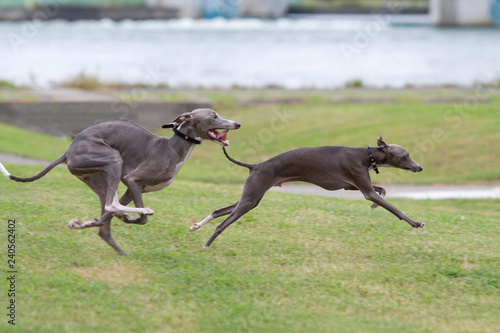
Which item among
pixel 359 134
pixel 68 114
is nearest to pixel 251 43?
pixel 68 114

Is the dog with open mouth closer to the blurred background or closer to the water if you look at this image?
the blurred background

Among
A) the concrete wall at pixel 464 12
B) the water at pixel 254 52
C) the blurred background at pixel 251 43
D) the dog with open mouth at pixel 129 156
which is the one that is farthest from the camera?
the concrete wall at pixel 464 12

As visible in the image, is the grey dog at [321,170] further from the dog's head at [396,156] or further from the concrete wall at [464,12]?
the concrete wall at [464,12]

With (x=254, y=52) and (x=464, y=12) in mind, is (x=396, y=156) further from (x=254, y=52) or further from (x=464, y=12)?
(x=464, y=12)

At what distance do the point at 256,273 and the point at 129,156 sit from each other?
190cm

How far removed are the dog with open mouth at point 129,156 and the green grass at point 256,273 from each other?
0.72 metres

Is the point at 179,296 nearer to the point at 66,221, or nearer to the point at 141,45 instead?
the point at 66,221

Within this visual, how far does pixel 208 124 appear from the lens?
830cm

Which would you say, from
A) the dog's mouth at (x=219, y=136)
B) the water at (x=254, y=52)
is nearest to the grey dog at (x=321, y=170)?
the dog's mouth at (x=219, y=136)

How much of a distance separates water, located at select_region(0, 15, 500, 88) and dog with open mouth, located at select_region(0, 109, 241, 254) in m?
27.4

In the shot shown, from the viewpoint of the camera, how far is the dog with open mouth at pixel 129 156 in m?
8.12

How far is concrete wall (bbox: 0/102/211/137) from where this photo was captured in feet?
84.1

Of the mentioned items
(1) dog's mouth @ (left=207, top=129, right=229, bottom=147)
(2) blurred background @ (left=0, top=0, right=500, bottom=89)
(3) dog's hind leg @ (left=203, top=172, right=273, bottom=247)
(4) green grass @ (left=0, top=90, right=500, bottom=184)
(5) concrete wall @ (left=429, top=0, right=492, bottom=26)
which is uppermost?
(1) dog's mouth @ (left=207, top=129, right=229, bottom=147)

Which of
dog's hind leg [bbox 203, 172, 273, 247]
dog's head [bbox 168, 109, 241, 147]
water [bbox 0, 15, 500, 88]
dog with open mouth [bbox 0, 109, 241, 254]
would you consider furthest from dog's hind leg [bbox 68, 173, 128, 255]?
water [bbox 0, 15, 500, 88]
